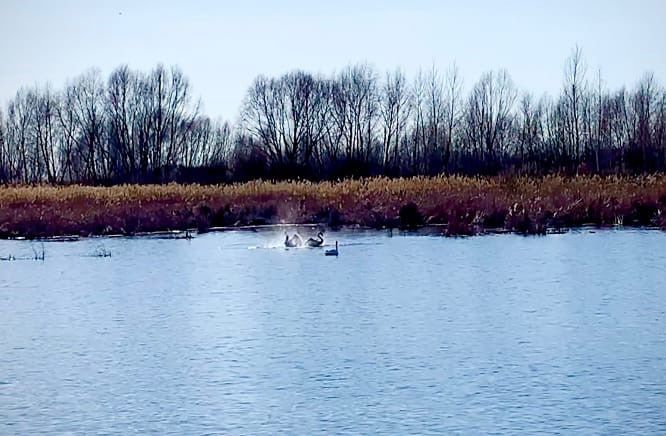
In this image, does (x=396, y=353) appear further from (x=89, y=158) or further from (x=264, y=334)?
(x=89, y=158)

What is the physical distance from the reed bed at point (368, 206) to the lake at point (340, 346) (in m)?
5.75

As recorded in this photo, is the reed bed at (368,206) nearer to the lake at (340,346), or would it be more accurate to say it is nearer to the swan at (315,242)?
the swan at (315,242)

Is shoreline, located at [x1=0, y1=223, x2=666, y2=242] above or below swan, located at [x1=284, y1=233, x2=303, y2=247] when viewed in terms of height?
above

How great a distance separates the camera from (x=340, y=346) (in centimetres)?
805

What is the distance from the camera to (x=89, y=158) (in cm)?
4703

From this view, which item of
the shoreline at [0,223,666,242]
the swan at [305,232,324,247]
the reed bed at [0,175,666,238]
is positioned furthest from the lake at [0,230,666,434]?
the reed bed at [0,175,666,238]

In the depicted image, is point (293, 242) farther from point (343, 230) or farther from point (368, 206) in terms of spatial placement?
point (368, 206)

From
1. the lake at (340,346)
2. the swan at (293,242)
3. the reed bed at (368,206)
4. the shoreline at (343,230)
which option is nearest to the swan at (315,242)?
the swan at (293,242)

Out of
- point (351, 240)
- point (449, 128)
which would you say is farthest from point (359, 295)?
point (449, 128)

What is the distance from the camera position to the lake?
20.0 ft

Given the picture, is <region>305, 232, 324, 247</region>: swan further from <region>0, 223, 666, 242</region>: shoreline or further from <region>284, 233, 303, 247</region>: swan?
<region>0, 223, 666, 242</region>: shoreline

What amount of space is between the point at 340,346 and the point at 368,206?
13.4 metres

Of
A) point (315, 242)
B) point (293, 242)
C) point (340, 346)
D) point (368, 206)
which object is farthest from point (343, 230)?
point (340, 346)

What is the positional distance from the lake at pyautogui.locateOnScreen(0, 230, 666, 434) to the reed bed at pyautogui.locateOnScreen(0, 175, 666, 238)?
227 inches
